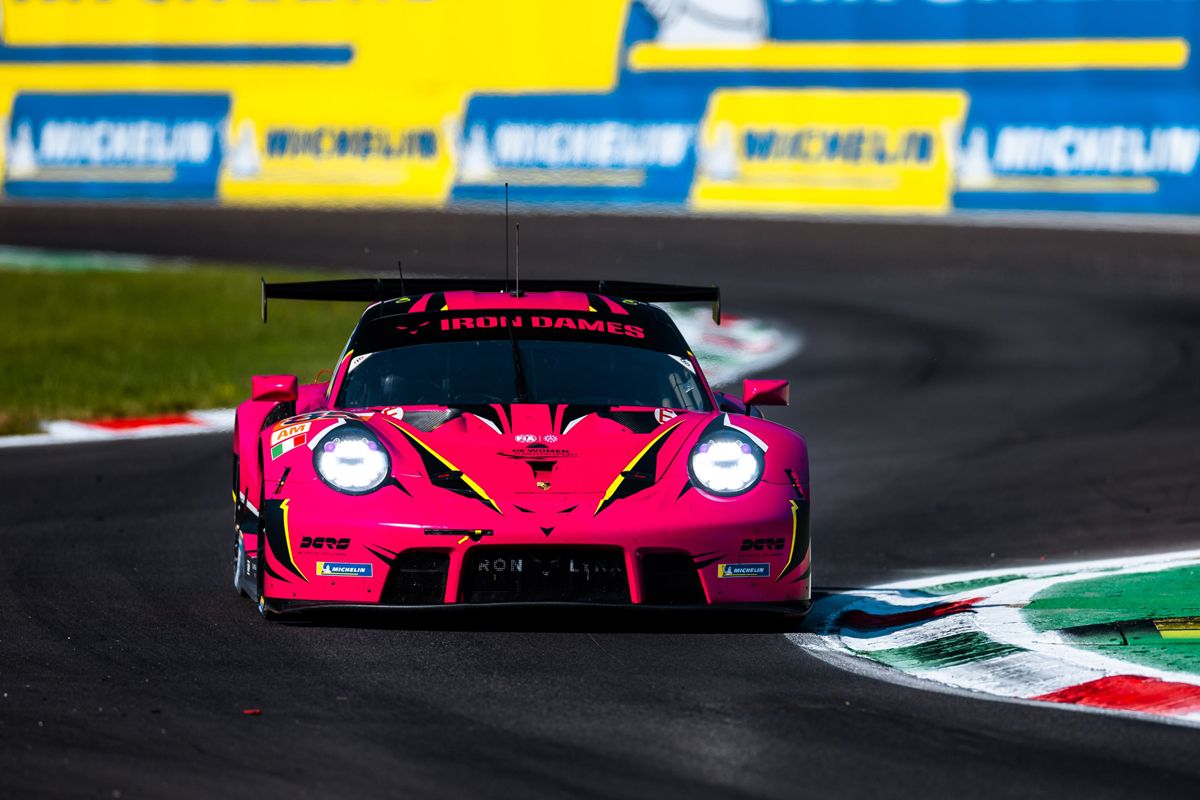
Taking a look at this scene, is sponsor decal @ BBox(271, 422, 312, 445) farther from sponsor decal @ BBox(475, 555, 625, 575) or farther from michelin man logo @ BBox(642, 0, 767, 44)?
michelin man logo @ BBox(642, 0, 767, 44)

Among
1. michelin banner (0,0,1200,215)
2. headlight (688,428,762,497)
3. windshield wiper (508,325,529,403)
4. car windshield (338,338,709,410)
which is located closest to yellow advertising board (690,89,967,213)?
michelin banner (0,0,1200,215)

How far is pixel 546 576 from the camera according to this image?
22.4 ft

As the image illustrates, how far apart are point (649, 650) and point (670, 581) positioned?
0.23 m

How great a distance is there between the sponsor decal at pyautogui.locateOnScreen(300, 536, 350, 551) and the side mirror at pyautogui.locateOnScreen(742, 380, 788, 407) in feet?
5.81

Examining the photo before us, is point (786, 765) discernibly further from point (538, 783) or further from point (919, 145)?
point (919, 145)

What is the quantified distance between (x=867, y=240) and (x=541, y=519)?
830 inches

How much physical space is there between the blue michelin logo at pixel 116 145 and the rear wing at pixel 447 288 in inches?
932

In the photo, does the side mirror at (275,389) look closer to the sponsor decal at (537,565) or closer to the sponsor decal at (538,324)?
the sponsor decal at (538,324)

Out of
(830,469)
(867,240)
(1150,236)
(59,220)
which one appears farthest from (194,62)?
(830,469)

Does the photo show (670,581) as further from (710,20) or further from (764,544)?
(710,20)

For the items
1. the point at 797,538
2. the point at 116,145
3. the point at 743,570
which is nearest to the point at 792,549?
the point at 797,538

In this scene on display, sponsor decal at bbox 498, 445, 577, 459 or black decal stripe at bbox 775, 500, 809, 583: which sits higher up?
sponsor decal at bbox 498, 445, 577, 459

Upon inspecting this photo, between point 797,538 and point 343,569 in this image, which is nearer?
point 343,569

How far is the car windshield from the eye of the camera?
25.5 ft
